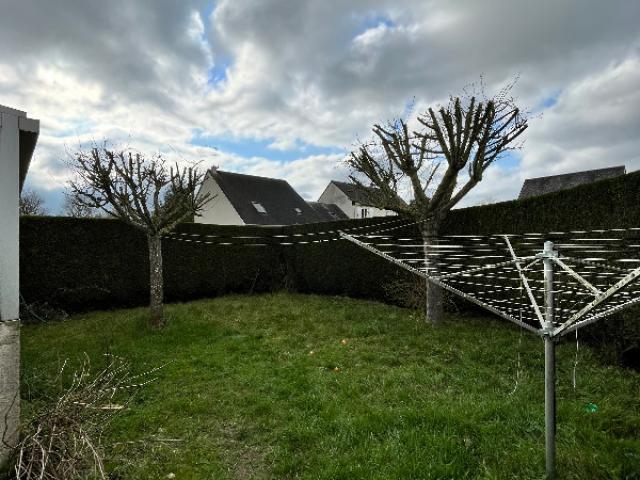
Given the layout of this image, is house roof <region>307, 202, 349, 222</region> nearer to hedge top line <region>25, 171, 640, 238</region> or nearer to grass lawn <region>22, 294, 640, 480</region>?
hedge top line <region>25, 171, 640, 238</region>

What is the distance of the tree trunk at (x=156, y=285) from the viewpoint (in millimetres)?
→ 7145

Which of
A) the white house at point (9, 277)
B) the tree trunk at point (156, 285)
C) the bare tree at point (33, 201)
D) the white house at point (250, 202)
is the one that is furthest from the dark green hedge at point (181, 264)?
the bare tree at point (33, 201)

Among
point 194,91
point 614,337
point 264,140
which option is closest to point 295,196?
point 264,140

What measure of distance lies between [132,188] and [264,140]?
679cm

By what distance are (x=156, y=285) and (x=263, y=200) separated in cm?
1451

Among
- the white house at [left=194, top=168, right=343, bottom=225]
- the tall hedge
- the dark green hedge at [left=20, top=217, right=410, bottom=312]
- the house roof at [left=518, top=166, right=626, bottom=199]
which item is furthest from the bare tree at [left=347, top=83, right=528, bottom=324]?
the house roof at [left=518, top=166, right=626, bottom=199]

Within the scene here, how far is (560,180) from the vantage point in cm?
2331

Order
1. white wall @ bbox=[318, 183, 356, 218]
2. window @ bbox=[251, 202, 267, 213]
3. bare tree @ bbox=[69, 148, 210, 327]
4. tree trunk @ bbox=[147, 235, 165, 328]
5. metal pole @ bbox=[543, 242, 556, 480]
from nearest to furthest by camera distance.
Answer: metal pole @ bbox=[543, 242, 556, 480] → bare tree @ bbox=[69, 148, 210, 327] → tree trunk @ bbox=[147, 235, 165, 328] → window @ bbox=[251, 202, 267, 213] → white wall @ bbox=[318, 183, 356, 218]

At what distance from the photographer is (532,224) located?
6.48m

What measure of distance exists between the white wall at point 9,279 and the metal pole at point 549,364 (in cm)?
356

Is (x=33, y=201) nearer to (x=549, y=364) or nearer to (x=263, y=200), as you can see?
(x=263, y=200)

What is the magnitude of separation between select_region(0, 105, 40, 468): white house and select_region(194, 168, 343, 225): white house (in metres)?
15.1

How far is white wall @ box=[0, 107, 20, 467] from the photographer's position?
2.56 meters

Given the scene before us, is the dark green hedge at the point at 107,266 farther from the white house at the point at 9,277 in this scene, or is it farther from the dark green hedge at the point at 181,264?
the white house at the point at 9,277
